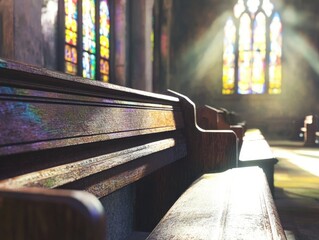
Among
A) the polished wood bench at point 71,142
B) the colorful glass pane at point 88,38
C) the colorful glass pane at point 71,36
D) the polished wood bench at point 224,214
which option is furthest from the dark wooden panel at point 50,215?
the colorful glass pane at point 88,38

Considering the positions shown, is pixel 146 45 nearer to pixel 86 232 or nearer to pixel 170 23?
pixel 170 23

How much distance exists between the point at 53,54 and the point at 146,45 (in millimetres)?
3454

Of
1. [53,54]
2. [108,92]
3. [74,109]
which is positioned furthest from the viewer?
[53,54]

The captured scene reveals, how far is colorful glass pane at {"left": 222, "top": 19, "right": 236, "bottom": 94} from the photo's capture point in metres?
12.8

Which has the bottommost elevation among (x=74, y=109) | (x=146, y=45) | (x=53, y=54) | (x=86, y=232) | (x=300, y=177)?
(x=300, y=177)

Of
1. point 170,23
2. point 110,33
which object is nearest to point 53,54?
point 110,33

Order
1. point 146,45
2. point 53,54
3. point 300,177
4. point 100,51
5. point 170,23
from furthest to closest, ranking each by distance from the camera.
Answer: point 170,23 < point 146,45 < point 100,51 < point 53,54 < point 300,177

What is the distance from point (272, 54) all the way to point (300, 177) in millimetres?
8944

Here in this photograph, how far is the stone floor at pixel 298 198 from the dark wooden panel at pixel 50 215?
2075 mm

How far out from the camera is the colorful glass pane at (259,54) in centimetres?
1255

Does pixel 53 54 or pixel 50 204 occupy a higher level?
pixel 53 54

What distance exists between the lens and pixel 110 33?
26.1 ft

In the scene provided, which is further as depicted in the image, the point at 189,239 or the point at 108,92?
the point at 108,92

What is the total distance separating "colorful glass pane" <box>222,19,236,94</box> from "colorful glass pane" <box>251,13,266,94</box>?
72cm
